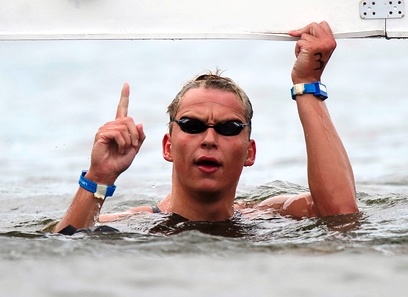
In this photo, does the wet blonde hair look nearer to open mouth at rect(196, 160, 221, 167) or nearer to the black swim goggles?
the black swim goggles

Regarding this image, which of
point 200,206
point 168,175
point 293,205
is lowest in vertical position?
point 168,175

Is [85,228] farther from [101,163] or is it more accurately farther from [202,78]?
[202,78]

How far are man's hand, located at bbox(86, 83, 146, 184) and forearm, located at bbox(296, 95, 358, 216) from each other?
1187 mm

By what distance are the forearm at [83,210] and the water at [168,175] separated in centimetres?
16

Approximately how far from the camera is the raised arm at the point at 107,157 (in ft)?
18.2

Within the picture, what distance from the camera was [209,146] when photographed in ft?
20.1

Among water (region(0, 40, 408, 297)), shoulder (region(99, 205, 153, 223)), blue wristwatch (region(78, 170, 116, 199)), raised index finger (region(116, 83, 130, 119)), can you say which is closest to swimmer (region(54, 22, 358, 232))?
water (region(0, 40, 408, 297))

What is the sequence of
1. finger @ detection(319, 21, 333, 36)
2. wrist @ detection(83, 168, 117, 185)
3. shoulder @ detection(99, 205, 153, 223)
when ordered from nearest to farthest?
wrist @ detection(83, 168, 117, 185)
finger @ detection(319, 21, 333, 36)
shoulder @ detection(99, 205, 153, 223)

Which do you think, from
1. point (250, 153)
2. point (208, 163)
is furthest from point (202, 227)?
point (250, 153)

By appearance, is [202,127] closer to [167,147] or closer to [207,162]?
[207,162]

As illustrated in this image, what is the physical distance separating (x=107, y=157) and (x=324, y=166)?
1383mm

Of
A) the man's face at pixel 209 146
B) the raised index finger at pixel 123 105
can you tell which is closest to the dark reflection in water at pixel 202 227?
the man's face at pixel 209 146

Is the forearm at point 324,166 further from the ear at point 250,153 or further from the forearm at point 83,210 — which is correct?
the forearm at point 83,210

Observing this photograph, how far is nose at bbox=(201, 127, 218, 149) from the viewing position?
20.0 feet
